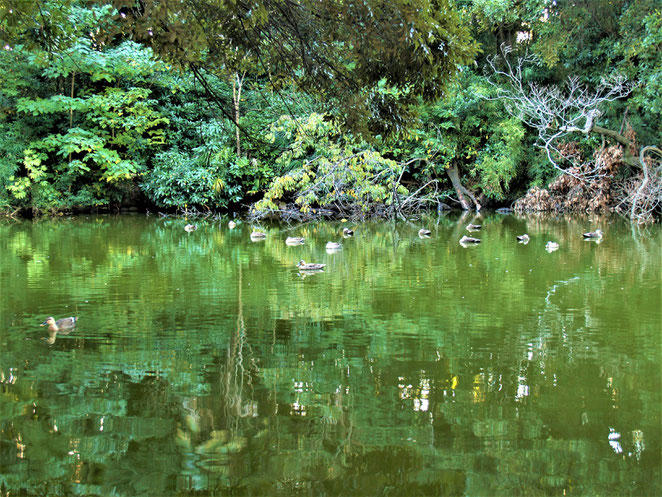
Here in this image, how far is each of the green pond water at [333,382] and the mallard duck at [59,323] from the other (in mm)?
78

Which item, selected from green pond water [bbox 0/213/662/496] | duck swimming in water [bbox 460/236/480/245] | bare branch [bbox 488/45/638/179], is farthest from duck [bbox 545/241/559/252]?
bare branch [bbox 488/45/638/179]

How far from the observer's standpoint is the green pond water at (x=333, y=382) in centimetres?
322

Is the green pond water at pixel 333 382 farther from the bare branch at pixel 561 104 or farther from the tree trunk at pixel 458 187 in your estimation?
the tree trunk at pixel 458 187

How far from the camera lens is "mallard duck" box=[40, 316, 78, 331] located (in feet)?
19.5

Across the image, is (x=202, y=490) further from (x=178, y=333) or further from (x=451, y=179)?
(x=451, y=179)

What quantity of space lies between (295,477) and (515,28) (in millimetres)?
24312

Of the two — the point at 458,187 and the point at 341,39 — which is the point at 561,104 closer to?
the point at 458,187

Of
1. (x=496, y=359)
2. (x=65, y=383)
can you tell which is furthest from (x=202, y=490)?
(x=496, y=359)

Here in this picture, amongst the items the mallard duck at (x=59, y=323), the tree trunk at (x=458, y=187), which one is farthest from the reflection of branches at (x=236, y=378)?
the tree trunk at (x=458, y=187)

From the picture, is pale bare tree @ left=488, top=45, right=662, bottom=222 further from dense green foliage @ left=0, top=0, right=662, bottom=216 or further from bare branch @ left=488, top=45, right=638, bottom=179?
dense green foliage @ left=0, top=0, right=662, bottom=216

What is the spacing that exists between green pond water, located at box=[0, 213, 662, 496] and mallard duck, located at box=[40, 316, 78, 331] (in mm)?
78

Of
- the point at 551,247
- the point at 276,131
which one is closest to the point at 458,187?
the point at 276,131

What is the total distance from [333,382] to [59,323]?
2949mm

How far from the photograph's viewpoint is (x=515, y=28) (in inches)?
963
